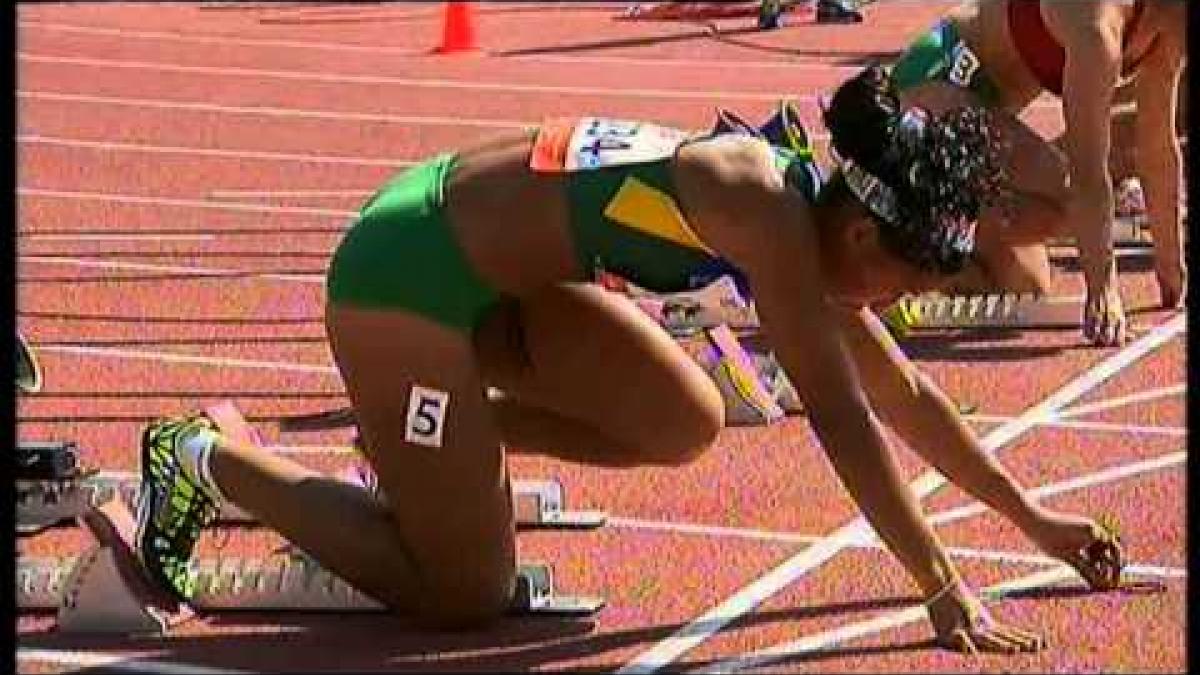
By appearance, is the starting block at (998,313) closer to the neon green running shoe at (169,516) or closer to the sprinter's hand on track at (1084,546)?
the sprinter's hand on track at (1084,546)

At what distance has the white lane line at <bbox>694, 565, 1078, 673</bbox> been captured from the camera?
16.6 ft

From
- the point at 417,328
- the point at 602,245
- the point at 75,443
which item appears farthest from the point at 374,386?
the point at 75,443

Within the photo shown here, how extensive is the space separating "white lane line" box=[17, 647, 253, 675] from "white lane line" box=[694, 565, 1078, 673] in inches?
42.2

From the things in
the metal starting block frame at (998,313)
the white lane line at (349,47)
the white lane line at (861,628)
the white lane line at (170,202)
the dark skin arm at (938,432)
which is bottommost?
the white lane line at (349,47)

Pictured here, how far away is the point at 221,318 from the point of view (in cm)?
894

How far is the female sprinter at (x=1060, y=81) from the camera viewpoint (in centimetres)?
733

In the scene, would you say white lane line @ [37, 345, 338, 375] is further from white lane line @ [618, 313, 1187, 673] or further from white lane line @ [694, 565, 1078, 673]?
white lane line @ [694, 565, 1078, 673]

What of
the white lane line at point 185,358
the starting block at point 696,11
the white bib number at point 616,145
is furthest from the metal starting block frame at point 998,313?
the starting block at point 696,11

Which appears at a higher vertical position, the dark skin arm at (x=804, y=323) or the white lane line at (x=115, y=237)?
the dark skin arm at (x=804, y=323)

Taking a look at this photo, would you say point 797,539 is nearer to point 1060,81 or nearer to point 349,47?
point 1060,81

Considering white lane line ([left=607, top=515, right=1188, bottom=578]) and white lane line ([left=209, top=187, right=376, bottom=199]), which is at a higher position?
white lane line ([left=607, top=515, right=1188, bottom=578])

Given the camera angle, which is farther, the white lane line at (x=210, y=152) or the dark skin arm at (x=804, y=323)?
the white lane line at (x=210, y=152)

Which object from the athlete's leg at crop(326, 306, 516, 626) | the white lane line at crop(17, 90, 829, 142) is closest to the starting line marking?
the athlete's leg at crop(326, 306, 516, 626)

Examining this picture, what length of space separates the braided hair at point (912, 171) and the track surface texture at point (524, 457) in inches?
35.3
